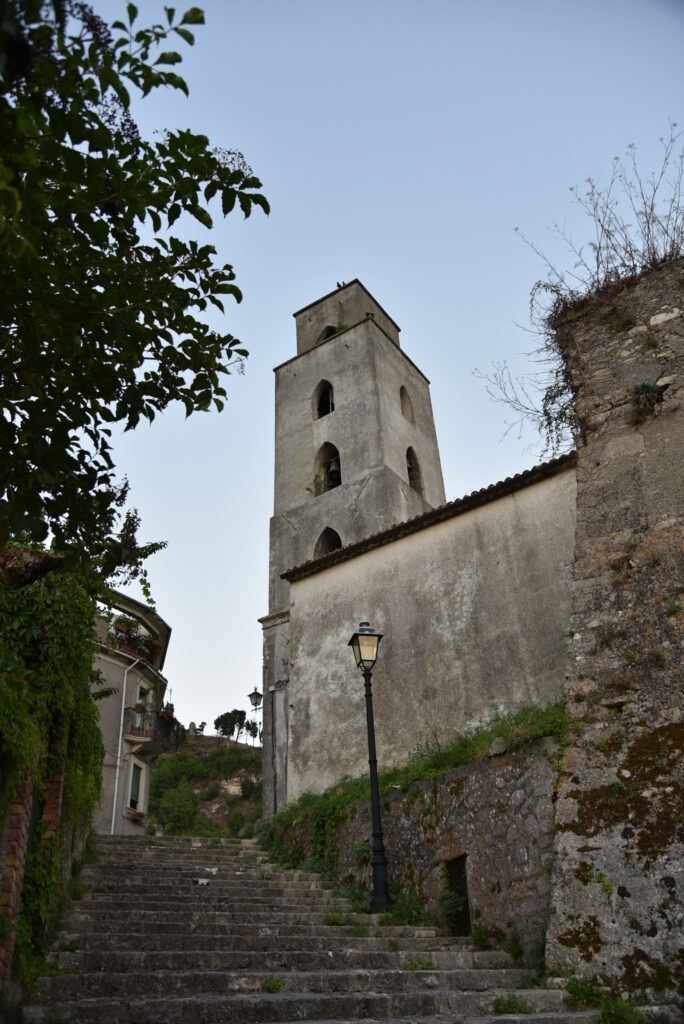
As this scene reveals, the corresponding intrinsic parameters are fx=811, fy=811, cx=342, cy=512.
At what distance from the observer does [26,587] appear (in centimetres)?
736

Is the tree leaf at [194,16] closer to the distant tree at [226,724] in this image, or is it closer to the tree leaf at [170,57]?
the tree leaf at [170,57]

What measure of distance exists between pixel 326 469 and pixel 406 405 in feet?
12.9

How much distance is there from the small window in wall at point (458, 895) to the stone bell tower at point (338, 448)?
29.3 feet

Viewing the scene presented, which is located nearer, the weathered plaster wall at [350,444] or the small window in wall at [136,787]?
the weathered plaster wall at [350,444]

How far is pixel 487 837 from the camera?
9195 mm

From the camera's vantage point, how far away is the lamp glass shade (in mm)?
10602

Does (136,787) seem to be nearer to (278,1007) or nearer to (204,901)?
(204,901)

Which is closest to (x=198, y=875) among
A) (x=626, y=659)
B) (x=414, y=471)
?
(x=626, y=659)

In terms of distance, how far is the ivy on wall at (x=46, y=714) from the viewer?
5.66 meters

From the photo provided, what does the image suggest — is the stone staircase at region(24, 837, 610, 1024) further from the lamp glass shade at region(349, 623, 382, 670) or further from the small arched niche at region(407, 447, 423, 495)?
the small arched niche at region(407, 447, 423, 495)

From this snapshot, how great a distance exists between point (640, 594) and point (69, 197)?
5.92 meters

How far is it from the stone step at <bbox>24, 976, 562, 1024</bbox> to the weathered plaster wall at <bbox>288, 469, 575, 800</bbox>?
5.73 m

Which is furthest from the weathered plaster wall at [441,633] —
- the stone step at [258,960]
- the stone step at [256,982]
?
the stone step at [256,982]

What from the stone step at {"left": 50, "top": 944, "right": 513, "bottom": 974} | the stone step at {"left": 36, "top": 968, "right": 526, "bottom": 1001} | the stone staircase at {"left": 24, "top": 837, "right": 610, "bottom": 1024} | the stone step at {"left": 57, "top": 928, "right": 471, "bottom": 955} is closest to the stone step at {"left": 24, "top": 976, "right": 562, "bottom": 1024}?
the stone staircase at {"left": 24, "top": 837, "right": 610, "bottom": 1024}
